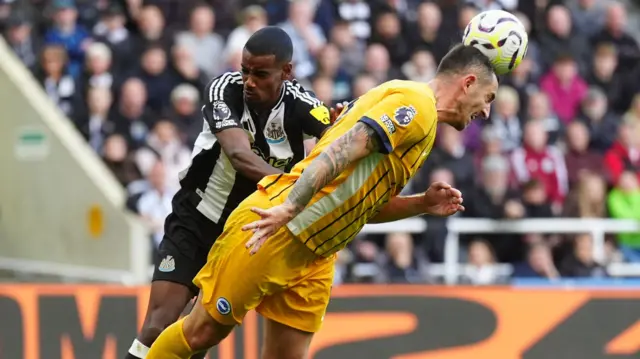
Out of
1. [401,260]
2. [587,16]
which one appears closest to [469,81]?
[401,260]

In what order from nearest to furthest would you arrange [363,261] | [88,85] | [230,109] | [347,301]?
[230,109]
[347,301]
[363,261]
[88,85]

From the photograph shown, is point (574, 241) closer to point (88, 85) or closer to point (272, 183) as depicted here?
point (88, 85)

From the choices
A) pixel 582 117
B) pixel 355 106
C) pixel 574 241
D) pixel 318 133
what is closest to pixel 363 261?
pixel 574 241

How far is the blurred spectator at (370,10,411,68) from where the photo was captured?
14336 millimetres

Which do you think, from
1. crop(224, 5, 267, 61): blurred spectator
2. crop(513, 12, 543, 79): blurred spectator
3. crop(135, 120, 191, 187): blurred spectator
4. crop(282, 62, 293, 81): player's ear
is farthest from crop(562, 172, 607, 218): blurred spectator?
crop(282, 62, 293, 81): player's ear

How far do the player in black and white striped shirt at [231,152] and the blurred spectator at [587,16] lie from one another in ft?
27.2

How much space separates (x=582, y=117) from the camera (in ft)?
46.1

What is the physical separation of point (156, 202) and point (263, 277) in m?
5.76

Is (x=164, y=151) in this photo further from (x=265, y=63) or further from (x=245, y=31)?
(x=265, y=63)

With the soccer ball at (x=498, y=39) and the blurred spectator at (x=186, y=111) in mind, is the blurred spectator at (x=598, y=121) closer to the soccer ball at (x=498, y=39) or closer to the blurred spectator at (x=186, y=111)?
the blurred spectator at (x=186, y=111)

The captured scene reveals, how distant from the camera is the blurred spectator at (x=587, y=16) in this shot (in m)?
15.2

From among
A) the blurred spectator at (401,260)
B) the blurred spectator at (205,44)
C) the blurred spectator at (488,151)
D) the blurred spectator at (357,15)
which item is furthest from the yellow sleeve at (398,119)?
the blurred spectator at (357,15)

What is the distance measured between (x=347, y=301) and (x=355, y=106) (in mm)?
3623

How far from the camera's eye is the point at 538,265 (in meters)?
12.4
